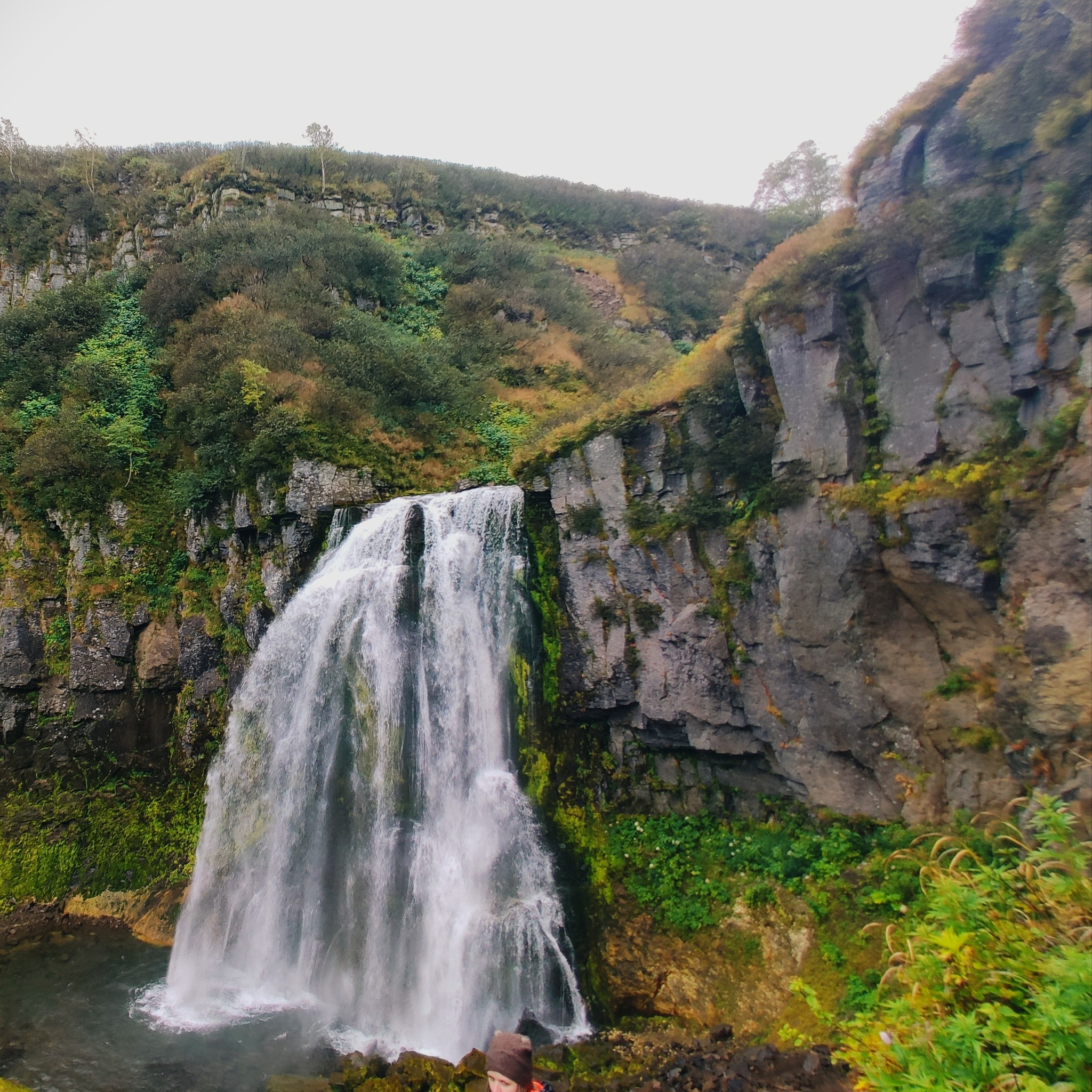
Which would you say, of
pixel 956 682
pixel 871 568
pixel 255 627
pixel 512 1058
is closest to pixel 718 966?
pixel 512 1058

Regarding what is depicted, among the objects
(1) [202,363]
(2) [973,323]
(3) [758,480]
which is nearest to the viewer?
(2) [973,323]

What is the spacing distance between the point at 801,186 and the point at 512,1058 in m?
43.9

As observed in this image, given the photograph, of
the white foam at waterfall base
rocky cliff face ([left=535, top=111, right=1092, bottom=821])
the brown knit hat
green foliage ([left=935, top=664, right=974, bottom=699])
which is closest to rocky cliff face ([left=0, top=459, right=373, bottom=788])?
the white foam at waterfall base

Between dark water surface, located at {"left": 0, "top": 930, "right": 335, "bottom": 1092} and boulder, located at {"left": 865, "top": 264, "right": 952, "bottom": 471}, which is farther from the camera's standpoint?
boulder, located at {"left": 865, "top": 264, "right": 952, "bottom": 471}

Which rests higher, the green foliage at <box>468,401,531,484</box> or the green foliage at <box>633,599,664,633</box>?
the green foliage at <box>468,401,531,484</box>

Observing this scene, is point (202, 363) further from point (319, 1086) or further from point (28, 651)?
point (319, 1086)

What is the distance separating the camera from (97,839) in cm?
1398

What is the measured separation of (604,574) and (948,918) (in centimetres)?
838

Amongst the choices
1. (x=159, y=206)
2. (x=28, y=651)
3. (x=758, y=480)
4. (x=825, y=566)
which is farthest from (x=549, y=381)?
(x=159, y=206)

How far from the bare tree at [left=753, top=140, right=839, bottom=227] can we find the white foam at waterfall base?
106 ft

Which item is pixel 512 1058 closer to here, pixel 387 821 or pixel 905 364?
pixel 387 821

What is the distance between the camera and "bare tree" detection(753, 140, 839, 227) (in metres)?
35.5

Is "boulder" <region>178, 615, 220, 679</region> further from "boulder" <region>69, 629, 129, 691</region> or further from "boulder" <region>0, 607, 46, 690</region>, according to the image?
"boulder" <region>0, 607, 46, 690</region>

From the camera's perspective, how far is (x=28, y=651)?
1484 cm
